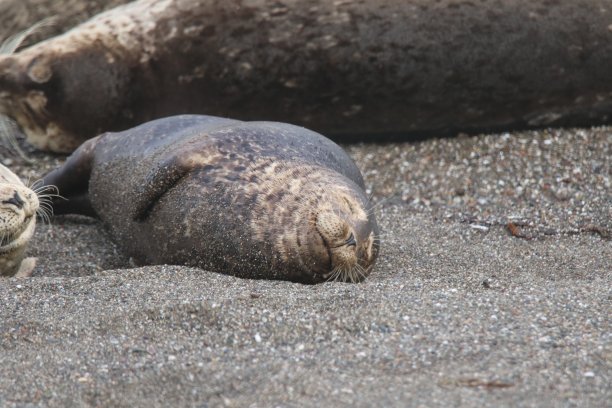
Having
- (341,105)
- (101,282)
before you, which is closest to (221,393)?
(101,282)

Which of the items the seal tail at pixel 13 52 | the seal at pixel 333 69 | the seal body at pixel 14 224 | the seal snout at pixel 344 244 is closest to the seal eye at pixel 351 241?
the seal snout at pixel 344 244

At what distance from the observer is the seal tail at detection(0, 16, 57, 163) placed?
680 centimetres

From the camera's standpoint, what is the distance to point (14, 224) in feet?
15.1

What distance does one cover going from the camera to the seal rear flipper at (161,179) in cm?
481

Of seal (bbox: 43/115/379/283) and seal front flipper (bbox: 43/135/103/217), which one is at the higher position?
seal (bbox: 43/115/379/283)

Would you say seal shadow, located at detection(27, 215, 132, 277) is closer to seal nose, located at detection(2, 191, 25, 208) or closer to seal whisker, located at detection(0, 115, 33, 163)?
seal nose, located at detection(2, 191, 25, 208)

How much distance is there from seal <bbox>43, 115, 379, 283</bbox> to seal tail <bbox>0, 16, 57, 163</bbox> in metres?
1.55

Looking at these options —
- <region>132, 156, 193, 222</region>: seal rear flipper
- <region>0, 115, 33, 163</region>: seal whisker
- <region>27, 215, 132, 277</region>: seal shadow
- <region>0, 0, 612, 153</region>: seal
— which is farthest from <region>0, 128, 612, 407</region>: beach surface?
<region>0, 115, 33, 163</region>: seal whisker

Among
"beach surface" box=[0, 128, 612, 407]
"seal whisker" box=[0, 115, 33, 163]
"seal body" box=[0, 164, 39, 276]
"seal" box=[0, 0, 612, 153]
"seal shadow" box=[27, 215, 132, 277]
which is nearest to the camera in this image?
"beach surface" box=[0, 128, 612, 407]

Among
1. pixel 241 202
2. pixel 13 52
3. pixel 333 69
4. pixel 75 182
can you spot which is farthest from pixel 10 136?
pixel 241 202

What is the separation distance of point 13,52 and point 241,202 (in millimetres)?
3381

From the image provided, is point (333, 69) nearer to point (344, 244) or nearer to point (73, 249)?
point (73, 249)

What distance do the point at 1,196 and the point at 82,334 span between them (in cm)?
117

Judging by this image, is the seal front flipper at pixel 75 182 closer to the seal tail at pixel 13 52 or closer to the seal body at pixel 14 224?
the seal body at pixel 14 224
